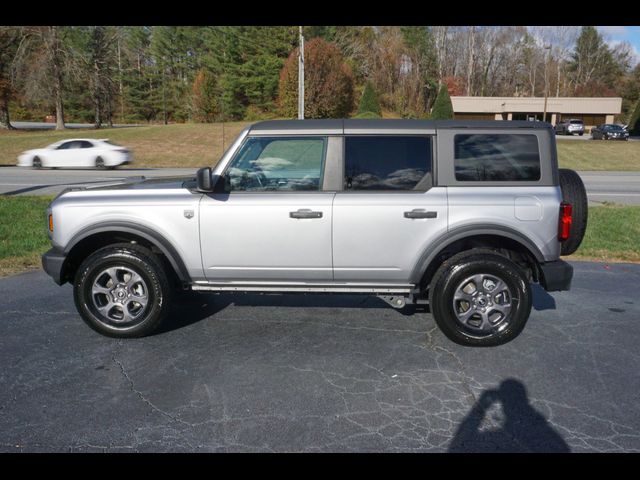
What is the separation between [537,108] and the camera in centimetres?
5972

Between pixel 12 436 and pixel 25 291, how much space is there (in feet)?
11.3

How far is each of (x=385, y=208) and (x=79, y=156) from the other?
22.6m

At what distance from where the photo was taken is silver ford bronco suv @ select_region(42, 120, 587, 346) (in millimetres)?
4461

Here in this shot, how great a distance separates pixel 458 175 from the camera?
4.53 meters

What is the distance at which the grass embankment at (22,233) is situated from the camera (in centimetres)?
Answer: 741

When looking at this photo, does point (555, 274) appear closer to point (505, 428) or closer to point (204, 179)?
point (505, 428)

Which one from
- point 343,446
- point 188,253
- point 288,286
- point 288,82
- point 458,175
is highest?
point 288,82

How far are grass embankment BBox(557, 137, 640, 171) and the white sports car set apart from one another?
21.7 meters

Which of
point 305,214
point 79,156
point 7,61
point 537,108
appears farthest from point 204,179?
point 537,108

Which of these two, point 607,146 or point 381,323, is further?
point 607,146

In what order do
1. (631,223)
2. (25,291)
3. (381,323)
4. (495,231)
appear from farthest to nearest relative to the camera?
1. (631,223)
2. (25,291)
3. (381,323)
4. (495,231)

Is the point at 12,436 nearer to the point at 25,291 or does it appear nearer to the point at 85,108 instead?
the point at 25,291

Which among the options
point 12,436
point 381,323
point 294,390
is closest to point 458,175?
point 381,323

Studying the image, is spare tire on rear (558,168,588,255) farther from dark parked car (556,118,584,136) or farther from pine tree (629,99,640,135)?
dark parked car (556,118,584,136)
